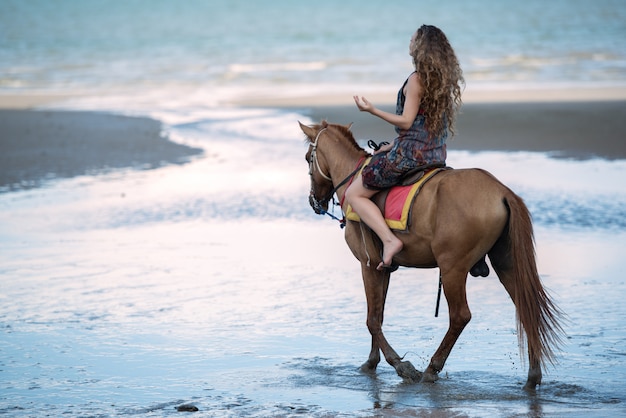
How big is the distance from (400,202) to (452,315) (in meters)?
0.79

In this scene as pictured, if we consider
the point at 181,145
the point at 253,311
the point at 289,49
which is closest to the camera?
the point at 253,311

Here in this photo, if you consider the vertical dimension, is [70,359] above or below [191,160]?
below

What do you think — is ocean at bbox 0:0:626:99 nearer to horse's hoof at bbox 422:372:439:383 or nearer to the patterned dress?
the patterned dress

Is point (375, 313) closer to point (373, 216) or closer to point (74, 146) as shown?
point (373, 216)

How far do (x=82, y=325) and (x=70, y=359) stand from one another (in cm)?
86

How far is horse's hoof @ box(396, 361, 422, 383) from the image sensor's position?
646 centimetres

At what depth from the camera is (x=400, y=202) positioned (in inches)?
255

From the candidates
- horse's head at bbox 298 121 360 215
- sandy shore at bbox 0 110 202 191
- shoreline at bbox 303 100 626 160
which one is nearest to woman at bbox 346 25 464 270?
horse's head at bbox 298 121 360 215

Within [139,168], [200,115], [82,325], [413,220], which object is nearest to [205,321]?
[82,325]

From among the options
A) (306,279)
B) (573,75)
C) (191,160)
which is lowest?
(306,279)

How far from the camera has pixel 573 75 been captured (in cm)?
3000

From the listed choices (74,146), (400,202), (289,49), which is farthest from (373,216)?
(289,49)

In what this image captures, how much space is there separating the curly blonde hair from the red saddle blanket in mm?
317

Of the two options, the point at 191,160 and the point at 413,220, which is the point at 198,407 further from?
the point at 191,160
